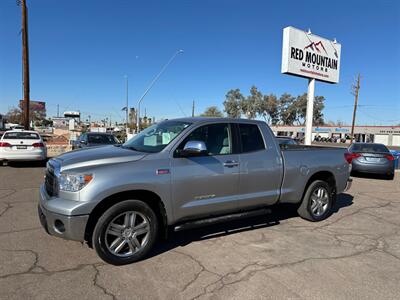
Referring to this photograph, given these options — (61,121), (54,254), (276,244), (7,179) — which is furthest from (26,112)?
(61,121)

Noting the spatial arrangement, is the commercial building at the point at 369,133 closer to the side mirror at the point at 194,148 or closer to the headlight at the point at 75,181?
the side mirror at the point at 194,148

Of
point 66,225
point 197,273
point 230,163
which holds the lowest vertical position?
point 197,273

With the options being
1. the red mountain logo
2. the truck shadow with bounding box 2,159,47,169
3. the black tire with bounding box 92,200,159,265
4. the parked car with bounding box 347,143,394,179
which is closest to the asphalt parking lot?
the black tire with bounding box 92,200,159,265

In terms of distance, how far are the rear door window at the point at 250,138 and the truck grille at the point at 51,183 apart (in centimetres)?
270

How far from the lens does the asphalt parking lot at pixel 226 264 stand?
130 inches

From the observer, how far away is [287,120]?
108375mm

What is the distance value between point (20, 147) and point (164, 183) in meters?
10.3

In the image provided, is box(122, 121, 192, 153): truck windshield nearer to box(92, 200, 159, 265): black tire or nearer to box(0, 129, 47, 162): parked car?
box(92, 200, 159, 265): black tire

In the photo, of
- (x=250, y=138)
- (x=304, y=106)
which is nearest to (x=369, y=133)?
(x=304, y=106)

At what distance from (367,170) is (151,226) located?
10.9 meters

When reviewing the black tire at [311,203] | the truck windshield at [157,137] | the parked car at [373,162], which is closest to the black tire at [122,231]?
the truck windshield at [157,137]

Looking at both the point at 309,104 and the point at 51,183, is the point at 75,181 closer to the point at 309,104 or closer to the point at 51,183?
the point at 51,183

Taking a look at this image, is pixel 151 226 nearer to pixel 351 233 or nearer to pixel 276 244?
pixel 276 244

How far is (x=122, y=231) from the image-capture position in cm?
392
